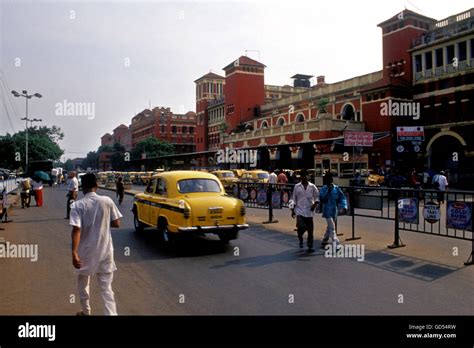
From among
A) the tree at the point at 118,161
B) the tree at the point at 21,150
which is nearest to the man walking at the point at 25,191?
the tree at the point at 21,150

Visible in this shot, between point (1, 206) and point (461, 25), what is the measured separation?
130 feet

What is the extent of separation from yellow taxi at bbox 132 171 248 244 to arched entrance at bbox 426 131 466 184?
99.4ft

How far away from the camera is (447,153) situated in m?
37.4

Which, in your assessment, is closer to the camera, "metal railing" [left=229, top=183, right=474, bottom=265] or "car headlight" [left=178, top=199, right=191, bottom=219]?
"metal railing" [left=229, top=183, right=474, bottom=265]

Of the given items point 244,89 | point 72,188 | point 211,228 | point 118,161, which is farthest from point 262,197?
point 118,161

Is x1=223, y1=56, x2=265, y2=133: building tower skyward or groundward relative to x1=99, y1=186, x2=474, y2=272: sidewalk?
skyward

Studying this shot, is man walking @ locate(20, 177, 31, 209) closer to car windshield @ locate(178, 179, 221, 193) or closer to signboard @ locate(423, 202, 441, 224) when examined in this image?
car windshield @ locate(178, 179, 221, 193)

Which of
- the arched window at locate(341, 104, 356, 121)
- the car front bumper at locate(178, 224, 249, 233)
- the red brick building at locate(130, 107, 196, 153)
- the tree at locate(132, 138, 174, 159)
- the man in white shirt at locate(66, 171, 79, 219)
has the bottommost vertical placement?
the car front bumper at locate(178, 224, 249, 233)

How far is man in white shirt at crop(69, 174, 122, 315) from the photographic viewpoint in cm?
481

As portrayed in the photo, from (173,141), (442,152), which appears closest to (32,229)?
(442,152)

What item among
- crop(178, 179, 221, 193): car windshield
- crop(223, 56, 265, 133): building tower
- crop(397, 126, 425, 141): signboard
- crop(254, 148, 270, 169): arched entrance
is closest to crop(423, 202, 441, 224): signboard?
crop(178, 179, 221, 193): car windshield

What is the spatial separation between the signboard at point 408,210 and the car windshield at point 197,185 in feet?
14.5
